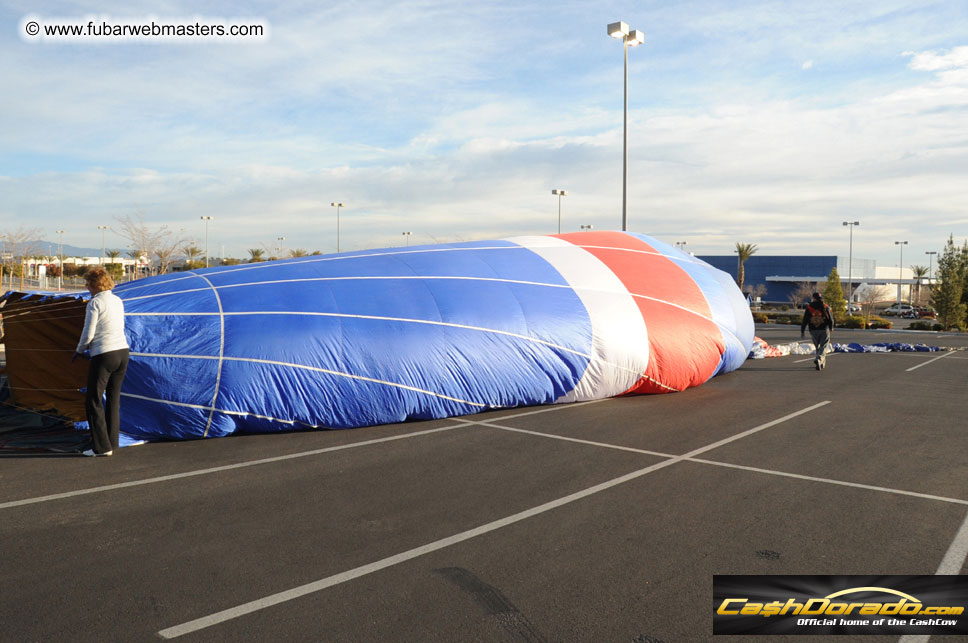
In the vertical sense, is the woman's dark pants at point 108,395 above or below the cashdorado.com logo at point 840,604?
above

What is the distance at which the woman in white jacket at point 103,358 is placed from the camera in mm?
6922

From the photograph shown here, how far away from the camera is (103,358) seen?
22.7 ft

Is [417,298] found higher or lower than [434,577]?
higher

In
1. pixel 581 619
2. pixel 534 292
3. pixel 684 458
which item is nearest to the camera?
pixel 581 619

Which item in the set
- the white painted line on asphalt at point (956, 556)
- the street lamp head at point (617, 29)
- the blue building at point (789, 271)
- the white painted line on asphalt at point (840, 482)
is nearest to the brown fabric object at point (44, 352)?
the white painted line on asphalt at point (840, 482)

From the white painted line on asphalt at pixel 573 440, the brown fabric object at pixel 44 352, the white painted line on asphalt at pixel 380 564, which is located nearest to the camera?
the white painted line on asphalt at pixel 380 564

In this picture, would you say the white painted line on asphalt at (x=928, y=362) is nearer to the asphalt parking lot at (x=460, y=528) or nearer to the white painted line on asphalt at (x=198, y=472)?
the asphalt parking lot at (x=460, y=528)

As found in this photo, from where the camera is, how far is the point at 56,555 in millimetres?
4473

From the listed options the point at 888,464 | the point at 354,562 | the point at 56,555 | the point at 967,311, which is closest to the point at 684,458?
the point at 888,464

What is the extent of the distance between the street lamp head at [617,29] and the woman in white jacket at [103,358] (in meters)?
15.5

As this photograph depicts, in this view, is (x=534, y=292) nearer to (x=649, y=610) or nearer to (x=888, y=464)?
(x=888, y=464)

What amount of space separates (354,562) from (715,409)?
711cm

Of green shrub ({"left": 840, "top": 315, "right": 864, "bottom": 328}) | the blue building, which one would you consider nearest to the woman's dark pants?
green shrub ({"left": 840, "top": 315, "right": 864, "bottom": 328})

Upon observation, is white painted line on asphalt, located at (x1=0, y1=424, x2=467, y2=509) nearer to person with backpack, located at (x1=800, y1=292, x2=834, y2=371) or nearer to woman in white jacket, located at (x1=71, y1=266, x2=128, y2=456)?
woman in white jacket, located at (x1=71, y1=266, x2=128, y2=456)
